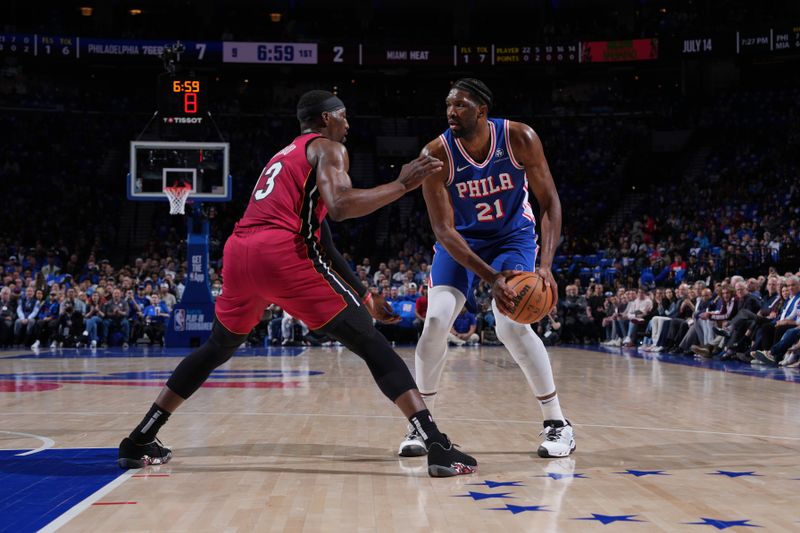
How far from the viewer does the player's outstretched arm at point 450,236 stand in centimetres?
476

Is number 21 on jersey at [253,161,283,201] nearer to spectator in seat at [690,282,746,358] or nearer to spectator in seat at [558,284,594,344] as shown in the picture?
spectator in seat at [690,282,746,358]

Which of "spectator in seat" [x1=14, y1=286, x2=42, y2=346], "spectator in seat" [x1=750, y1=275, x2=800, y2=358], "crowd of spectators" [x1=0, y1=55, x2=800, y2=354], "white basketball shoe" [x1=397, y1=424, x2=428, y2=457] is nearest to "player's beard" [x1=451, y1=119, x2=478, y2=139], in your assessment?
"white basketball shoe" [x1=397, y1=424, x2=428, y2=457]

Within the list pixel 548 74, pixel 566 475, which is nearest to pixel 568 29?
pixel 548 74

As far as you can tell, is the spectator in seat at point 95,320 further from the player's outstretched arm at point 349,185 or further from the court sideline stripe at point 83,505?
the player's outstretched arm at point 349,185

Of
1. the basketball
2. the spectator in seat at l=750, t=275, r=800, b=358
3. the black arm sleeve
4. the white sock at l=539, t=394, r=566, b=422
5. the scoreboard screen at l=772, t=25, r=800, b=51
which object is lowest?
the white sock at l=539, t=394, r=566, b=422

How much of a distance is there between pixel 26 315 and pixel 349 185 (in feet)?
54.3

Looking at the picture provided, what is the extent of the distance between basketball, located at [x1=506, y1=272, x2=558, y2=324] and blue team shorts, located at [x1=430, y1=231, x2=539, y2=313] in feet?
1.22

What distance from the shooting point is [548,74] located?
3444 centimetres

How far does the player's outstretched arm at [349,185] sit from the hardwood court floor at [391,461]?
1293 millimetres

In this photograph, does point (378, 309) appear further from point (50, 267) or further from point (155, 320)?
point (50, 267)

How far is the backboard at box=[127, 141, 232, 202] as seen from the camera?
1630 centimetres

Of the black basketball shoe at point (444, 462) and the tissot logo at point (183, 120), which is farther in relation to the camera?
the tissot logo at point (183, 120)

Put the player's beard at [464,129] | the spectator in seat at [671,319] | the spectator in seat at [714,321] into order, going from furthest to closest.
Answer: the spectator in seat at [671,319]
the spectator in seat at [714,321]
the player's beard at [464,129]

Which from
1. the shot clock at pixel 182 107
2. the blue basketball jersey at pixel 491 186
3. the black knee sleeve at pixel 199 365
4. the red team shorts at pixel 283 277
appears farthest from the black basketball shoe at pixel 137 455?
the shot clock at pixel 182 107
